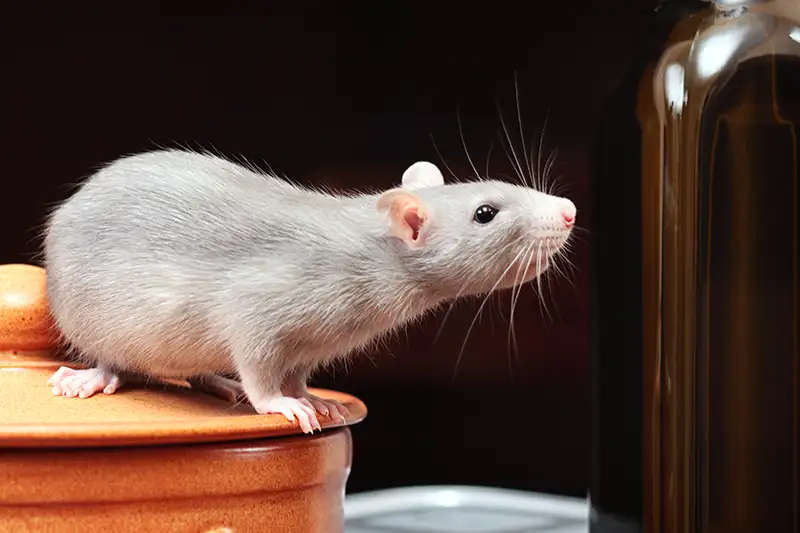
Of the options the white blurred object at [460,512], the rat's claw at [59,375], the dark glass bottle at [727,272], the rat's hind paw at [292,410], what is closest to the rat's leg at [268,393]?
the rat's hind paw at [292,410]

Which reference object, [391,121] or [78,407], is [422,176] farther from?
[391,121]

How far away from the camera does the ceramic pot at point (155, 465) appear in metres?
0.53

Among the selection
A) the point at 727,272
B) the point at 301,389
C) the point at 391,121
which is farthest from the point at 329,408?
the point at 391,121

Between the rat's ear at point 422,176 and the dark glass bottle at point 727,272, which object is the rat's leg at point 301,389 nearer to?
the rat's ear at point 422,176

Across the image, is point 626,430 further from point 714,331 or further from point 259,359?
point 259,359

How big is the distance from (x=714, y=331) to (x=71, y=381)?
41 centimetres

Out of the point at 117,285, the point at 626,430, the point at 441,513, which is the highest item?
the point at 117,285

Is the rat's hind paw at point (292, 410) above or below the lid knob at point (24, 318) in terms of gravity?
below

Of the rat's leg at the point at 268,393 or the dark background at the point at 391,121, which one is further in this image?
the dark background at the point at 391,121

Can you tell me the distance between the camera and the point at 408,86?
135 centimetres

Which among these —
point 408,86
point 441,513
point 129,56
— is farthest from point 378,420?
point 129,56

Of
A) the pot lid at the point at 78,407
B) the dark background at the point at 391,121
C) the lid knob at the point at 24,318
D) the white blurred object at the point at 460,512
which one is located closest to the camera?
the pot lid at the point at 78,407

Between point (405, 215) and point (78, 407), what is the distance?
0.64 feet

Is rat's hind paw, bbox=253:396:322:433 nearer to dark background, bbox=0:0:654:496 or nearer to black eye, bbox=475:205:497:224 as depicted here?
black eye, bbox=475:205:497:224
